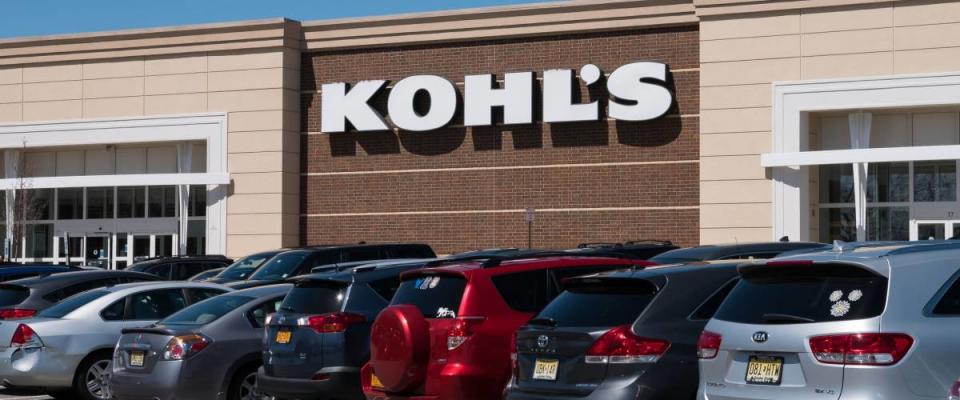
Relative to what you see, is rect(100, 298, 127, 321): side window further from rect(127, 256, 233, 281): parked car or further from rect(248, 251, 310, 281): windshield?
rect(127, 256, 233, 281): parked car

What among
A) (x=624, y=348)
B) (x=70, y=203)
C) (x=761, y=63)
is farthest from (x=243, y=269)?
(x=70, y=203)

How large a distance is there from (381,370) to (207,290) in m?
6.22

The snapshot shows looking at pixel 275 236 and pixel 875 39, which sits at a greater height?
pixel 875 39

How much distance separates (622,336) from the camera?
9.63 m

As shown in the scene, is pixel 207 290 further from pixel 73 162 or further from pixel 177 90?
pixel 73 162

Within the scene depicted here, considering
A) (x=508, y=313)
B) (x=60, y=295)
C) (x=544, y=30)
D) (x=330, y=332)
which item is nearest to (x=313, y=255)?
(x=60, y=295)

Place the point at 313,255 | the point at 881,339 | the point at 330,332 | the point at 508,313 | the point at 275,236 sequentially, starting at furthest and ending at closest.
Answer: the point at 275,236 → the point at 313,255 → the point at 330,332 → the point at 508,313 → the point at 881,339

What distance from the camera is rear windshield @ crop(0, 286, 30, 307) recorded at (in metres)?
17.5

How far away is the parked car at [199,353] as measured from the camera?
45.4 ft

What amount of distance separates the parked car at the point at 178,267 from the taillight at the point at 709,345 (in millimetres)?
19909

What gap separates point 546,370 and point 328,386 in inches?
122

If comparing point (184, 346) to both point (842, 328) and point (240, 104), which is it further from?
point (240, 104)

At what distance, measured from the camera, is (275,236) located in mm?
37688

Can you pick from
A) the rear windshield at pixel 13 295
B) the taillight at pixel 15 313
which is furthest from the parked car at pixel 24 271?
the taillight at pixel 15 313
